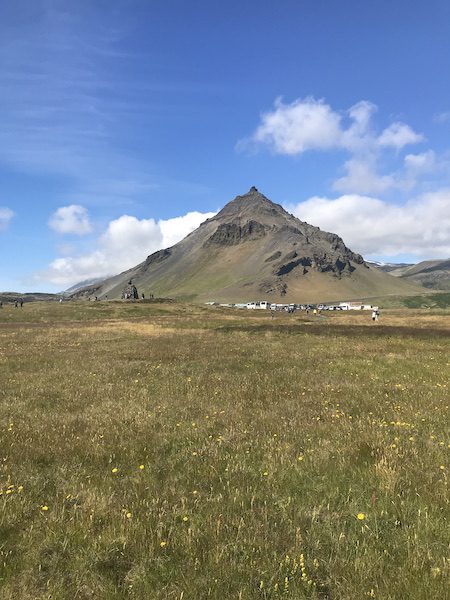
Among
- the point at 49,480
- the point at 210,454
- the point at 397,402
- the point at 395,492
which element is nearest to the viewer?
the point at 395,492

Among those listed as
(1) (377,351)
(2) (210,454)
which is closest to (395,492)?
(2) (210,454)

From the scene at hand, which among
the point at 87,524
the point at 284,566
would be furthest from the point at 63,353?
the point at 284,566

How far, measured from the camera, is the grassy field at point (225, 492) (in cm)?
504

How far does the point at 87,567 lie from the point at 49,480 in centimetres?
307

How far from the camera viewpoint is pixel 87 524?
621 centimetres

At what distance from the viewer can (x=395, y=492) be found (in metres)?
7.05

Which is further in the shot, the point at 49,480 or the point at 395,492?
the point at 49,480

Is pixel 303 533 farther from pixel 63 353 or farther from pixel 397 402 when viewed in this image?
pixel 63 353

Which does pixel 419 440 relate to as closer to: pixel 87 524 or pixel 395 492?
pixel 395 492

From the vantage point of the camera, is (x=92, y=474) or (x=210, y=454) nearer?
(x=92, y=474)

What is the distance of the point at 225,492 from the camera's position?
730 centimetres

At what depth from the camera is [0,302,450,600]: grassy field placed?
504cm

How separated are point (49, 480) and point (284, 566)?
16.2ft

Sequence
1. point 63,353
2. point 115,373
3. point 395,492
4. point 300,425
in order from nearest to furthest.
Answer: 1. point 395,492
2. point 300,425
3. point 115,373
4. point 63,353
